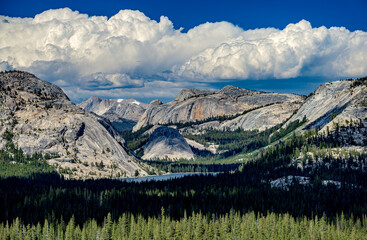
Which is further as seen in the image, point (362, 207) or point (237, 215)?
point (362, 207)

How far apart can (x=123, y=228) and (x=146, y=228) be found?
26.0 feet

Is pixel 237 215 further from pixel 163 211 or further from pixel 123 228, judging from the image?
pixel 123 228

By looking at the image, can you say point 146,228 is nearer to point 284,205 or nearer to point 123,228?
point 123,228

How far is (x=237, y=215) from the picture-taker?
173875 mm

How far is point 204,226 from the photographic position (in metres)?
157

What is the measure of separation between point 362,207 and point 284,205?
31538 millimetres

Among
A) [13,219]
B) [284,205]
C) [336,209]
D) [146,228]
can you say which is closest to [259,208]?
[284,205]

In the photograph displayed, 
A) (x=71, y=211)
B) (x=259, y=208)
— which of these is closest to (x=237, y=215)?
(x=259, y=208)

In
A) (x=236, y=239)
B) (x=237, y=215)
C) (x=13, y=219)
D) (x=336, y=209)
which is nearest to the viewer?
(x=236, y=239)

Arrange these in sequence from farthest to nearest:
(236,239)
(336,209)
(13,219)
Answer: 1. (336,209)
2. (13,219)
3. (236,239)

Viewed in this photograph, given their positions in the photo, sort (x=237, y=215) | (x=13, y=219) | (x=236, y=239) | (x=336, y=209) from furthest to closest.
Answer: (x=336, y=209) < (x=237, y=215) < (x=13, y=219) < (x=236, y=239)

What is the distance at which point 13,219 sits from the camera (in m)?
162

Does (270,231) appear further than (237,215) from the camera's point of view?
No

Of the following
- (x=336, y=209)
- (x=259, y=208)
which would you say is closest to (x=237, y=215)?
(x=259, y=208)
